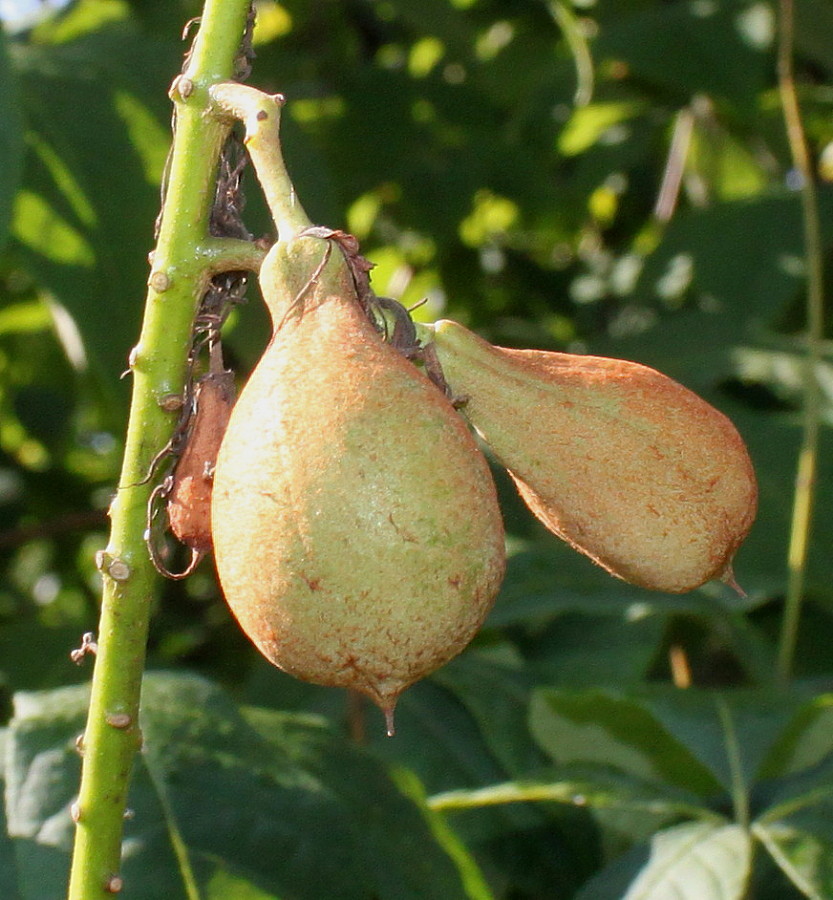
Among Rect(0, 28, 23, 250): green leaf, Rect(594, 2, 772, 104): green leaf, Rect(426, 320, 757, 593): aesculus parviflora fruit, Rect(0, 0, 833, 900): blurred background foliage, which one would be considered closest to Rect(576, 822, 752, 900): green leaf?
Rect(0, 0, 833, 900): blurred background foliage

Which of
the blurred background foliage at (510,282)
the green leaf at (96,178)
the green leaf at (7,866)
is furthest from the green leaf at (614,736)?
the green leaf at (96,178)

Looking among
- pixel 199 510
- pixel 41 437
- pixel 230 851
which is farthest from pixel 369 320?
pixel 41 437

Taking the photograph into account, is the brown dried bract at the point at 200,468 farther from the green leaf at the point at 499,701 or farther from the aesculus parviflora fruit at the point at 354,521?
the green leaf at the point at 499,701

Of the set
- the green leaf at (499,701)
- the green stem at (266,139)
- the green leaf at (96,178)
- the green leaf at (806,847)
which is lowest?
the green leaf at (499,701)

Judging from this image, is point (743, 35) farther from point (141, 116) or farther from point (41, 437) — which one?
point (41, 437)

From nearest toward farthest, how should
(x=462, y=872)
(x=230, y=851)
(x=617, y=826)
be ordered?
(x=230, y=851), (x=462, y=872), (x=617, y=826)

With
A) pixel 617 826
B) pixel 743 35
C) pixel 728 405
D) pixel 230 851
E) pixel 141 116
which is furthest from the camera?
pixel 743 35

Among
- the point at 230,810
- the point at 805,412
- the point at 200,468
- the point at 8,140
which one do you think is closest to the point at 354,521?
the point at 200,468
